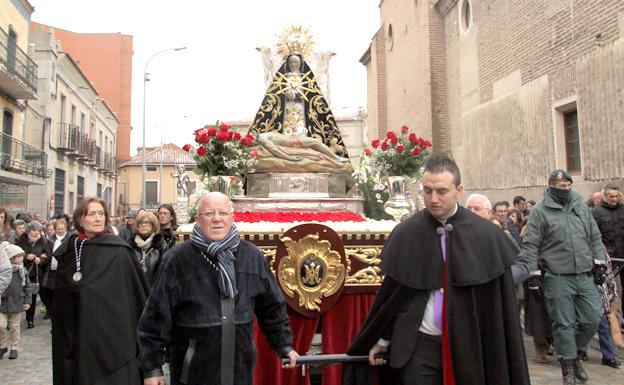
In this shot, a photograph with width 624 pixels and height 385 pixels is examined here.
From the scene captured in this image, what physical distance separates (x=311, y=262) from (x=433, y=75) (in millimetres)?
18474

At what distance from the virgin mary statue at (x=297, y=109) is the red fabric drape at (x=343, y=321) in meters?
2.90

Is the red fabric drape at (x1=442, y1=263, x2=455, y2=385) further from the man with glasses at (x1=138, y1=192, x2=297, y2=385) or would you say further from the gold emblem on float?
the gold emblem on float

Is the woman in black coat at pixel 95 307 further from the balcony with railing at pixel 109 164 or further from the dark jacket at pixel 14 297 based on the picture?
the balcony with railing at pixel 109 164

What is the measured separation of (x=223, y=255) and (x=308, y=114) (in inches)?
199

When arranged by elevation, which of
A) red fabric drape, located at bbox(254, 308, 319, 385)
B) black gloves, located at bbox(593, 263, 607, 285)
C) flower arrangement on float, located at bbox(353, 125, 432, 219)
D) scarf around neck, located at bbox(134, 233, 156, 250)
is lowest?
A: red fabric drape, located at bbox(254, 308, 319, 385)

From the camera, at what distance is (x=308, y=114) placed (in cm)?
771

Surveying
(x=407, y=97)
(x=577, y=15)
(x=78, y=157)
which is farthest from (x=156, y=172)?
(x=577, y=15)

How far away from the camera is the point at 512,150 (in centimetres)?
1548

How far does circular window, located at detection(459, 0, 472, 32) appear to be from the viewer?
770 inches

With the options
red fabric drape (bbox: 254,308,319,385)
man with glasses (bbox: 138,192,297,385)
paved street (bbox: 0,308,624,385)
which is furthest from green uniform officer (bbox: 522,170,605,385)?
man with glasses (bbox: 138,192,297,385)

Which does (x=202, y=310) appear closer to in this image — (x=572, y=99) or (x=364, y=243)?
(x=364, y=243)

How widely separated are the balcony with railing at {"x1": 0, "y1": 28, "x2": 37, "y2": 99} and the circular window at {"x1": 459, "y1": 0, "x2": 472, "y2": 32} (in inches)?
588

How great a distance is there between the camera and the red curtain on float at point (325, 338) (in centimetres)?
455

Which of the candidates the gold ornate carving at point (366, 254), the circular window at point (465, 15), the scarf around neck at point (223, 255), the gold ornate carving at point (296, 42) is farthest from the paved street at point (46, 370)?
the circular window at point (465, 15)
